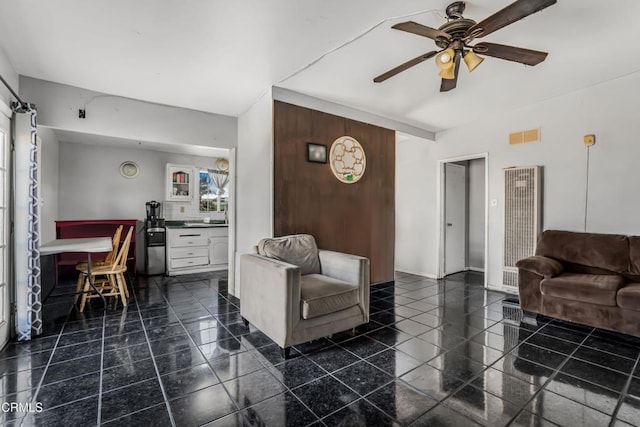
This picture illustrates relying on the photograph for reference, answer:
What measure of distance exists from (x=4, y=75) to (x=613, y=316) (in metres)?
5.49

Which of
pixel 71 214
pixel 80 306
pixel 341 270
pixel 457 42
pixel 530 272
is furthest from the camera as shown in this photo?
pixel 71 214

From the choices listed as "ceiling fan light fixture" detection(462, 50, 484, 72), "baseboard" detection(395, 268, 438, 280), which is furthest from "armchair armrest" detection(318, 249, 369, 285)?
"baseboard" detection(395, 268, 438, 280)

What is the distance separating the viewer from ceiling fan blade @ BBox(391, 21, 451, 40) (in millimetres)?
1809

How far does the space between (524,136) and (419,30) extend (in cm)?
293

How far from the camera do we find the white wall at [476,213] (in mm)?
5457

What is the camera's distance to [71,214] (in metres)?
4.90

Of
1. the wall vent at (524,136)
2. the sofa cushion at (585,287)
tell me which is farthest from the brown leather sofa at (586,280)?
the wall vent at (524,136)

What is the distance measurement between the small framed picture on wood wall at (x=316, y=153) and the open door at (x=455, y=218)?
243 cm

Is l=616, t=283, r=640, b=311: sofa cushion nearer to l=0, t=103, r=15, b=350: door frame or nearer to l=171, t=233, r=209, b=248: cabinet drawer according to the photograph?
l=0, t=103, r=15, b=350: door frame

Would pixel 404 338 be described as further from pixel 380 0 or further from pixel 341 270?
pixel 380 0

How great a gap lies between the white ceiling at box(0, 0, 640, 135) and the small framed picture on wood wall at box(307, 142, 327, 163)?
1.93 feet

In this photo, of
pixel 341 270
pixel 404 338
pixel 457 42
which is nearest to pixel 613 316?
pixel 404 338

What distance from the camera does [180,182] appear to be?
18.5ft

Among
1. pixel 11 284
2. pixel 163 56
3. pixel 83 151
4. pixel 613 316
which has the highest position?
pixel 163 56
